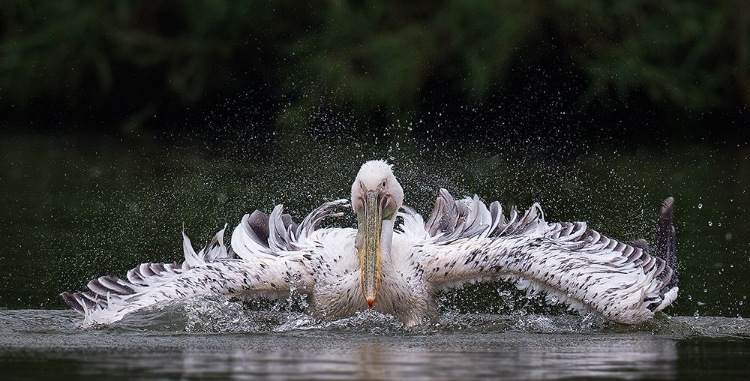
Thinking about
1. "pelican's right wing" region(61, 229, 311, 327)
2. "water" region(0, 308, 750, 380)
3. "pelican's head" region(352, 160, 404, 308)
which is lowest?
"water" region(0, 308, 750, 380)

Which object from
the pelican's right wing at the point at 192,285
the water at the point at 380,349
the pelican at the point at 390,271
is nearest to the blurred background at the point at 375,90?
the pelican at the point at 390,271

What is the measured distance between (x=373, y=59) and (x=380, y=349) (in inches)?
505

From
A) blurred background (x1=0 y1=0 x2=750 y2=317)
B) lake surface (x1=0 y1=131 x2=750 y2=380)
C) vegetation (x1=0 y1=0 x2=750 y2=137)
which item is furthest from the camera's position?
vegetation (x1=0 y1=0 x2=750 y2=137)

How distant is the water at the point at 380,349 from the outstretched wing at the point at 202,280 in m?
0.15

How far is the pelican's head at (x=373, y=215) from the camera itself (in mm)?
7469

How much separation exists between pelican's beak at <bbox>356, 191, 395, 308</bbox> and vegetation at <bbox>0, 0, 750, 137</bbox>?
1084cm

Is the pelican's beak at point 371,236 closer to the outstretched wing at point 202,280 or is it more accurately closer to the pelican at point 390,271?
the pelican at point 390,271

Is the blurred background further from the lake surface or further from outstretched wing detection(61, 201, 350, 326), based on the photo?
outstretched wing detection(61, 201, 350, 326)

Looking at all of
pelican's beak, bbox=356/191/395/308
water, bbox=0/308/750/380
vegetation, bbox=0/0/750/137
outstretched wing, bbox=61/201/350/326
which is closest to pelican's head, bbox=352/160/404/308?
pelican's beak, bbox=356/191/395/308

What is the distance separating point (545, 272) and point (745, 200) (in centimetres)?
488

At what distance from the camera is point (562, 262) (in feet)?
25.5

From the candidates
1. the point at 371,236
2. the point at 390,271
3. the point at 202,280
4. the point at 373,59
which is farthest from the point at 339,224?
the point at 373,59

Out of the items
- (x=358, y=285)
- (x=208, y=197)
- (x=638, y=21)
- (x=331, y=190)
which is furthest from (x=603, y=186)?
(x=638, y=21)

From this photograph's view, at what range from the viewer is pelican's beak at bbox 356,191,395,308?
7.44 metres
